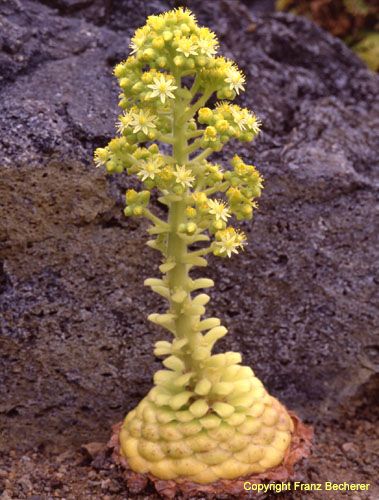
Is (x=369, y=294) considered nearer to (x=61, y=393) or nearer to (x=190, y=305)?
(x=190, y=305)

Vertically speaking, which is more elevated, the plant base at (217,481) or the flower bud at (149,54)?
the flower bud at (149,54)

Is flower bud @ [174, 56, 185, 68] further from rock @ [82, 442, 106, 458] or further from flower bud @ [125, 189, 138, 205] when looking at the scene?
rock @ [82, 442, 106, 458]

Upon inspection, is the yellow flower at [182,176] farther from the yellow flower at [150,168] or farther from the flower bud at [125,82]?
the flower bud at [125,82]

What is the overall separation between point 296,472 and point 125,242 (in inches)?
42.5

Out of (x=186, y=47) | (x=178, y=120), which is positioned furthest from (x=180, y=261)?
(x=186, y=47)

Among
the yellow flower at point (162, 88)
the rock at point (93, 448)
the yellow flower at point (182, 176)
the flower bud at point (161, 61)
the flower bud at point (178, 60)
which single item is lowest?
the rock at point (93, 448)

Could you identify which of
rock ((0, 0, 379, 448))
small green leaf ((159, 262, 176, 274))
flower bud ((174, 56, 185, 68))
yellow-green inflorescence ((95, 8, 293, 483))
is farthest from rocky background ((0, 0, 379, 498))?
flower bud ((174, 56, 185, 68))

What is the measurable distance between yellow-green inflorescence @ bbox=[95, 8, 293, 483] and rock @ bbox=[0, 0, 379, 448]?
1.25 feet

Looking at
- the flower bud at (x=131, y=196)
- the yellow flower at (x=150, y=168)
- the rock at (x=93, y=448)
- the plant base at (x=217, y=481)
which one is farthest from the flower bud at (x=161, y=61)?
the rock at (x=93, y=448)

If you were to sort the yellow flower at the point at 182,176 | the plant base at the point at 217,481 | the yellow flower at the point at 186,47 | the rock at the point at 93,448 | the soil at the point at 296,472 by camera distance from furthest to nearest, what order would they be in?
1. the rock at the point at 93,448
2. the soil at the point at 296,472
3. the plant base at the point at 217,481
4. the yellow flower at the point at 182,176
5. the yellow flower at the point at 186,47

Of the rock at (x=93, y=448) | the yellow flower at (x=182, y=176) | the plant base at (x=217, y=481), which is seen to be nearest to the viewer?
the yellow flower at (x=182, y=176)

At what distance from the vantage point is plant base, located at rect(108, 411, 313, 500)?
193cm

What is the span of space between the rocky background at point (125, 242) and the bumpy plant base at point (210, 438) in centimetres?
43

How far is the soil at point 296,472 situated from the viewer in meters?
2.09
